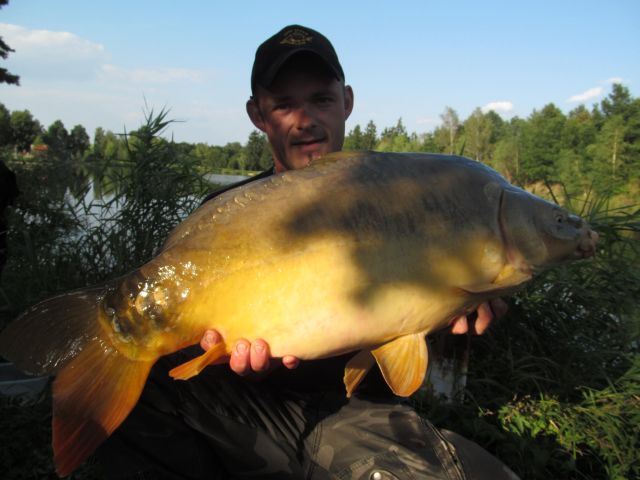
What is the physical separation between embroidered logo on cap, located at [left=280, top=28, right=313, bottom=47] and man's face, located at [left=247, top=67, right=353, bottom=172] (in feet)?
0.35

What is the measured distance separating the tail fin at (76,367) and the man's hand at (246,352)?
0.17m

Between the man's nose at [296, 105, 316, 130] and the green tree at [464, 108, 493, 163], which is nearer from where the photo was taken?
the man's nose at [296, 105, 316, 130]

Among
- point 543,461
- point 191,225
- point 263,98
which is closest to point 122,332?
point 191,225

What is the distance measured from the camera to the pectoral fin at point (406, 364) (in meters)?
1.32

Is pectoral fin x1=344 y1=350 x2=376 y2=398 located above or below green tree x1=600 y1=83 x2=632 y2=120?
below

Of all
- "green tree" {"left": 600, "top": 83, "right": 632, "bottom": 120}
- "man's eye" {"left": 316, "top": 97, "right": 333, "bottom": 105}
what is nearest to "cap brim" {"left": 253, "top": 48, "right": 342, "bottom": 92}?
"man's eye" {"left": 316, "top": 97, "right": 333, "bottom": 105}

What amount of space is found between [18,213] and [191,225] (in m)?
2.96

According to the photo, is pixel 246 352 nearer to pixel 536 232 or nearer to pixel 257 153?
pixel 536 232

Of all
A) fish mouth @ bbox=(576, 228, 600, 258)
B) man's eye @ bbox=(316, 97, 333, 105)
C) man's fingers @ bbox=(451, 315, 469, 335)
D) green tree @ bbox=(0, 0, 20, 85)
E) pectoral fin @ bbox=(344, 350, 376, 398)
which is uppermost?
green tree @ bbox=(0, 0, 20, 85)

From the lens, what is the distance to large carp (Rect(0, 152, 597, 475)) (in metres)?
1.22

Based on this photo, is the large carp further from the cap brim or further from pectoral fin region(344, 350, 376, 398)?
the cap brim

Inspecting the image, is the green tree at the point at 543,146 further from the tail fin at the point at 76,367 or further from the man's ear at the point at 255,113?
the tail fin at the point at 76,367

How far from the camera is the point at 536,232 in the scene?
1.37 meters

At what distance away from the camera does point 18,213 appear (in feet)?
12.0
